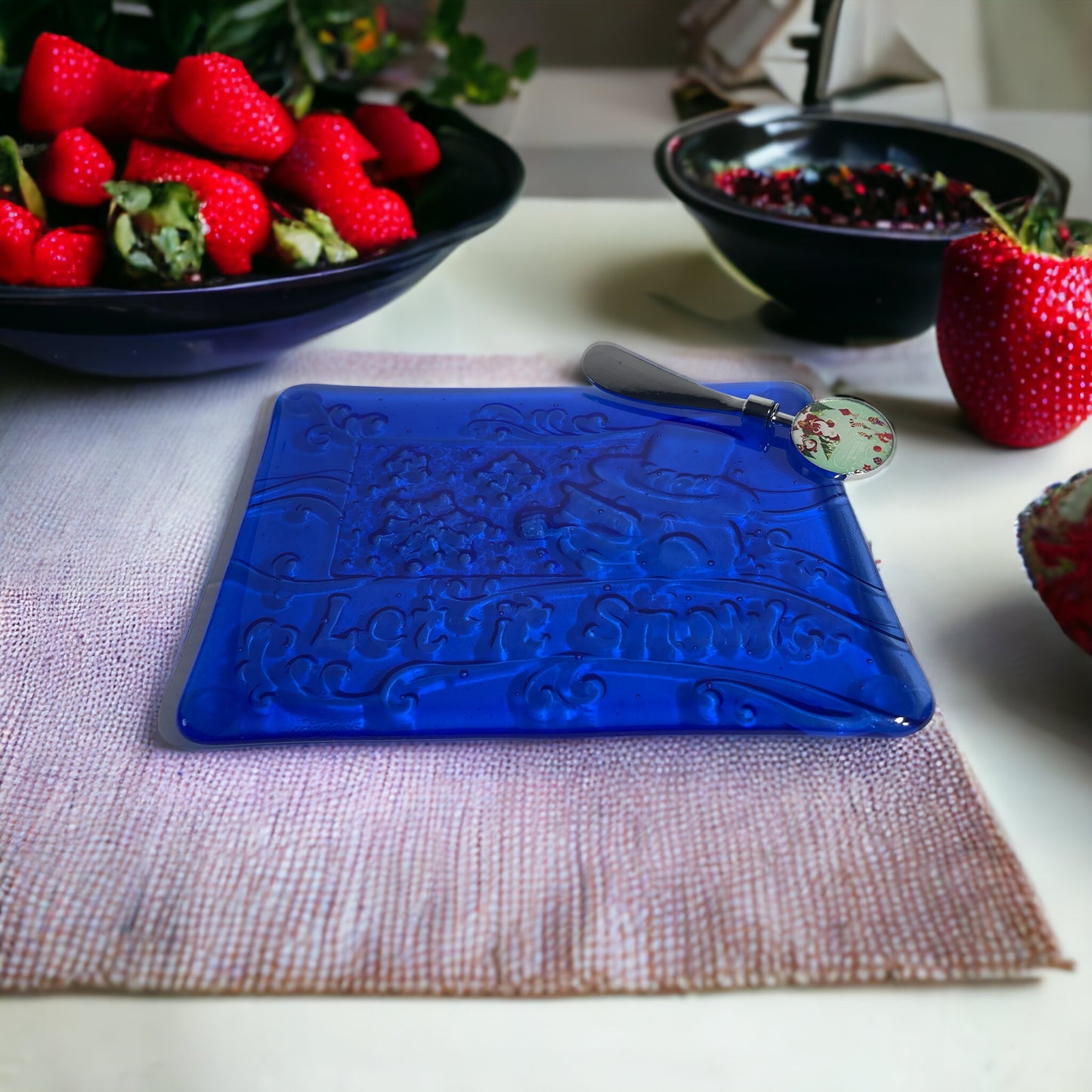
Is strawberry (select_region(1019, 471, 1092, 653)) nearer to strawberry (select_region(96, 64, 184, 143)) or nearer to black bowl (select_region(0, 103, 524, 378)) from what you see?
black bowl (select_region(0, 103, 524, 378))

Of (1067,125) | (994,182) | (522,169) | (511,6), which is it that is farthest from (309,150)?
(1067,125)

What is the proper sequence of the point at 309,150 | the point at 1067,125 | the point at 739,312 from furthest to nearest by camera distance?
the point at 1067,125, the point at 739,312, the point at 309,150

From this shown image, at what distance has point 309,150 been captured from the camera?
23.0 inches

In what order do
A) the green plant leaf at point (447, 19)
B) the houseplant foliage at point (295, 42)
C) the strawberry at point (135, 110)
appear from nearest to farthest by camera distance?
1. the strawberry at point (135, 110)
2. the houseplant foliage at point (295, 42)
3. the green plant leaf at point (447, 19)

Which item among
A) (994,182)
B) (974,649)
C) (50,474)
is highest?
(994,182)

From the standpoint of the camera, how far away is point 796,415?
52cm

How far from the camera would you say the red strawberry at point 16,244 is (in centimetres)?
49

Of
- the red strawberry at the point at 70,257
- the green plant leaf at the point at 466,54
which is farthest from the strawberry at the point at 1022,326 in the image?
the green plant leaf at the point at 466,54

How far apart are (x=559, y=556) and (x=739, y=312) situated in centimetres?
33

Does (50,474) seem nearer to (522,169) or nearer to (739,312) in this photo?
(522,169)

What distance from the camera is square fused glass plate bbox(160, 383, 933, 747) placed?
37 centimetres

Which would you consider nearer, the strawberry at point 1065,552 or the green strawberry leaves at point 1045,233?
the strawberry at point 1065,552

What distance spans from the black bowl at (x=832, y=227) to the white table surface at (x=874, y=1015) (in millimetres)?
121

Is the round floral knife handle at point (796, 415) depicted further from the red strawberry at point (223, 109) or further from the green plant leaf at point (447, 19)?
the green plant leaf at point (447, 19)
